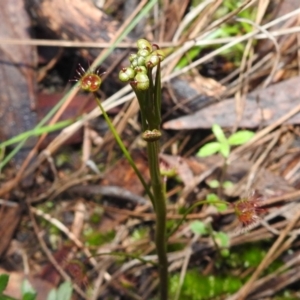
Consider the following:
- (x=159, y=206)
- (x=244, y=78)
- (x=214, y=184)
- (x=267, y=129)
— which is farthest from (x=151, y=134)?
(x=244, y=78)

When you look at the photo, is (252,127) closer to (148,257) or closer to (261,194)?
(261,194)

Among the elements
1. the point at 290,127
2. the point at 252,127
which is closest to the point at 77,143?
the point at 252,127

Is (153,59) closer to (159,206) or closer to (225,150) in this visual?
(159,206)

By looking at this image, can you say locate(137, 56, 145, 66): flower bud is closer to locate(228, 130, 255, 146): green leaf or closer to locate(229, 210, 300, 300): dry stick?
locate(228, 130, 255, 146): green leaf

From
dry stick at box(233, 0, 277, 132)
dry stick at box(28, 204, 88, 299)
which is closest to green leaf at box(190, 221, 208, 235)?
dry stick at box(233, 0, 277, 132)

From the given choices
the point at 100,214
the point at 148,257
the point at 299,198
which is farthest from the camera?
the point at 100,214

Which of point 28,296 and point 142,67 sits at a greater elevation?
point 142,67

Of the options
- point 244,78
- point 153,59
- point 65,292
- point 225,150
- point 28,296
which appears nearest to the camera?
point 153,59
